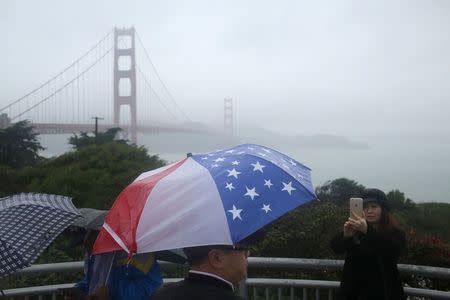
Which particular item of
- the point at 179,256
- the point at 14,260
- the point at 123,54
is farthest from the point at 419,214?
the point at 123,54

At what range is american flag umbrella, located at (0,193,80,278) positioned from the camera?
7.04 feet

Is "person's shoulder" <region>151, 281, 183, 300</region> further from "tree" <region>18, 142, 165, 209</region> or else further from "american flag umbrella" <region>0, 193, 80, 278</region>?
"tree" <region>18, 142, 165, 209</region>

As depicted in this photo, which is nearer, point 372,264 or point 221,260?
point 221,260

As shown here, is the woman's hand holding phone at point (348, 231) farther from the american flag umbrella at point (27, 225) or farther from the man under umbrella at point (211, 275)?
the american flag umbrella at point (27, 225)

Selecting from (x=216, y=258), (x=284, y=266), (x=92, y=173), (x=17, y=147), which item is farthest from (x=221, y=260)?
(x=17, y=147)

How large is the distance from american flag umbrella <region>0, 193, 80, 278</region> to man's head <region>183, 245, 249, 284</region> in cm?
93

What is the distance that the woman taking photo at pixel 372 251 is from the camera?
7.86ft

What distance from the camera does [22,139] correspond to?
62.6ft

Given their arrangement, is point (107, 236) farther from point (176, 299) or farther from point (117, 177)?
point (117, 177)

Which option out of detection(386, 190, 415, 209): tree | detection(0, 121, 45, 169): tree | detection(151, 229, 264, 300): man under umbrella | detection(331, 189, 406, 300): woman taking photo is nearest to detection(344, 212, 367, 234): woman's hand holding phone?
detection(331, 189, 406, 300): woman taking photo

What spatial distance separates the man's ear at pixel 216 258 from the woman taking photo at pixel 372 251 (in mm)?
927

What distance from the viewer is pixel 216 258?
1.61 meters

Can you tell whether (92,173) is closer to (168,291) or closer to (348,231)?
(348,231)

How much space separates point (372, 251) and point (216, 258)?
3.68ft
